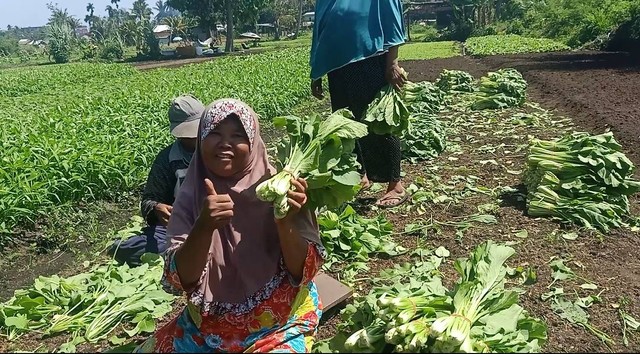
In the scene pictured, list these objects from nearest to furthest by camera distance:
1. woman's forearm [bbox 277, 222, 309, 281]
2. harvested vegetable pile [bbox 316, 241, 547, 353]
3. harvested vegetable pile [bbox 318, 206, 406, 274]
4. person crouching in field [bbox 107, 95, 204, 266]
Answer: harvested vegetable pile [bbox 316, 241, 547, 353], woman's forearm [bbox 277, 222, 309, 281], person crouching in field [bbox 107, 95, 204, 266], harvested vegetable pile [bbox 318, 206, 406, 274]

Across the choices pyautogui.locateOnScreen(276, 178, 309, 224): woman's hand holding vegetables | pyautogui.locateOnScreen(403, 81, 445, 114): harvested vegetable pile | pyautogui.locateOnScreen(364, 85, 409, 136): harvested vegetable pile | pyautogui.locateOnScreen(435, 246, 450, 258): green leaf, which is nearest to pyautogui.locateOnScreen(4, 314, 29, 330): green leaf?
pyautogui.locateOnScreen(276, 178, 309, 224): woman's hand holding vegetables

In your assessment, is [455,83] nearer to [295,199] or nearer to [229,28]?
[295,199]

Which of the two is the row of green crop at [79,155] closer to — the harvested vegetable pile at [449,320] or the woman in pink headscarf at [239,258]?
the woman in pink headscarf at [239,258]

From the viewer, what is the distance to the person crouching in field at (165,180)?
384 cm

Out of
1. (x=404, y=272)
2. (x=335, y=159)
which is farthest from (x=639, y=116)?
(x=335, y=159)

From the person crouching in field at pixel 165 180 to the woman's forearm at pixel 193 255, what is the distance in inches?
56.2

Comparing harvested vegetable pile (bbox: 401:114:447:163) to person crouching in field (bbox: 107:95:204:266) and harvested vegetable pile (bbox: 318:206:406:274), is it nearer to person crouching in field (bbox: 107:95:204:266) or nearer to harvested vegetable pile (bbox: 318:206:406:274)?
harvested vegetable pile (bbox: 318:206:406:274)

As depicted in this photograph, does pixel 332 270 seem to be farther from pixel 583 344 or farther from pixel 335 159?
pixel 583 344

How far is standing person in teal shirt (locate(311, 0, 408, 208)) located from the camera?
4.73 metres

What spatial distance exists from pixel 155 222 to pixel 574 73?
13027mm

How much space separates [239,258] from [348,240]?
179 centimetres

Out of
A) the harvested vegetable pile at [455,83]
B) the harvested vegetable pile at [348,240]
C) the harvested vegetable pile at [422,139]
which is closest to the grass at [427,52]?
the harvested vegetable pile at [455,83]

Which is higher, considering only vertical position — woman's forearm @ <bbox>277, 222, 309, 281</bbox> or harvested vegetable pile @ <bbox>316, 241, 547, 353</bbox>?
woman's forearm @ <bbox>277, 222, 309, 281</bbox>

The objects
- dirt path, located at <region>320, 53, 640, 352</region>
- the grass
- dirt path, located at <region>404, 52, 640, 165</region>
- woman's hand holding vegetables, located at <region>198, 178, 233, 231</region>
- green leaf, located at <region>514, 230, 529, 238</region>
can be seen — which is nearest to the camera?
woman's hand holding vegetables, located at <region>198, 178, 233, 231</region>
